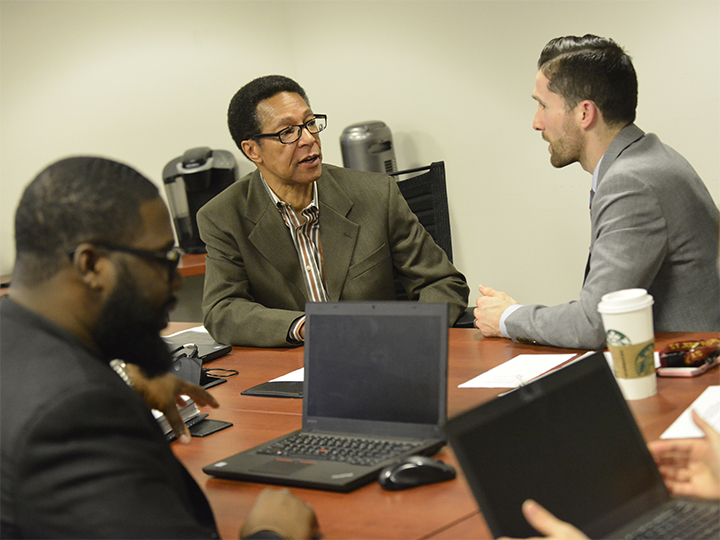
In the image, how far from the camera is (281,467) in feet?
3.92

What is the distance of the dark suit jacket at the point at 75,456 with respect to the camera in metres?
0.75

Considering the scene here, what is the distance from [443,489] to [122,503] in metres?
0.48

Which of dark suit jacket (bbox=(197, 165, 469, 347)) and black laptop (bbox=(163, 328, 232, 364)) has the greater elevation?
dark suit jacket (bbox=(197, 165, 469, 347))

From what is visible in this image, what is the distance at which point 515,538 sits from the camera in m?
0.78

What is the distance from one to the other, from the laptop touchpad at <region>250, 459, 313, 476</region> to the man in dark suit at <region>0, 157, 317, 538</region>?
0.15 metres

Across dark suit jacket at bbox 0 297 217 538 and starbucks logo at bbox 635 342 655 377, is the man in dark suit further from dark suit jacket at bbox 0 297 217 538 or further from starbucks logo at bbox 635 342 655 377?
starbucks logo at bbox 635 342 655 377

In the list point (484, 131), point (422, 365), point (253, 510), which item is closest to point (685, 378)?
point (422, 365)

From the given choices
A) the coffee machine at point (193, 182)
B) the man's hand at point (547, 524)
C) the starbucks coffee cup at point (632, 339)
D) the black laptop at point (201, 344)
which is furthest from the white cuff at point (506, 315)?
the coffee machine at point (193, 182)

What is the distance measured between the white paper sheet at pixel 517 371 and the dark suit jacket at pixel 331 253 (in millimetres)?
728

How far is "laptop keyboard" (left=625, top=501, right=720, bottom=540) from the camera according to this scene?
81 centimetres

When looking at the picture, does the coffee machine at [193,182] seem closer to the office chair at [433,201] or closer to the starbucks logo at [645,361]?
the office chair at [433,201]

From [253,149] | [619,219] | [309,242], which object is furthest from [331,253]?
[619,219]

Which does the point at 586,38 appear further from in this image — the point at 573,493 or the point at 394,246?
the point at 573,493

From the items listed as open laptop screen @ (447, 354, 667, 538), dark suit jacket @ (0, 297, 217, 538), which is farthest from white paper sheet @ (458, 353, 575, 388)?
dark suit jacket @ (0, 297, 217, 538)
